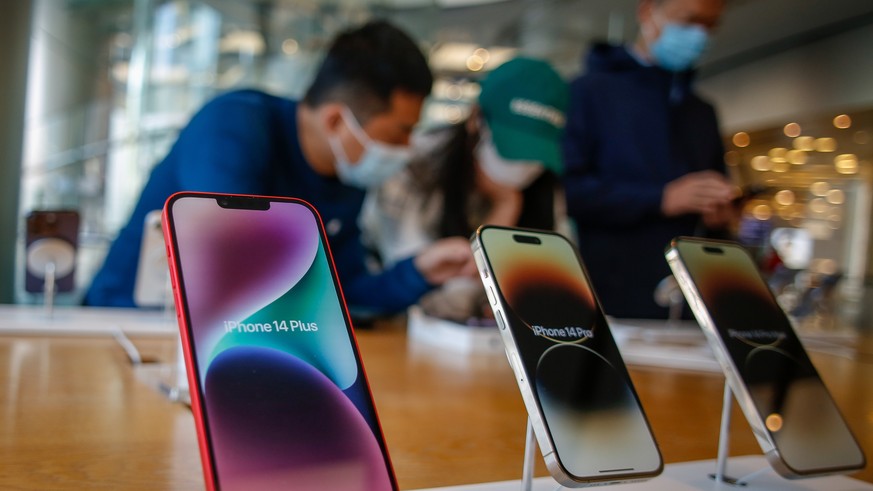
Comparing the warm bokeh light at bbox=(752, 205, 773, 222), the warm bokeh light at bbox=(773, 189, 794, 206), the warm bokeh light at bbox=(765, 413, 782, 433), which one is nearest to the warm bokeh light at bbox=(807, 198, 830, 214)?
the warm bokeh light at bbox=(773, 189, 794, 206)

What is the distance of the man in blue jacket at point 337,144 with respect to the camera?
1.55 metres

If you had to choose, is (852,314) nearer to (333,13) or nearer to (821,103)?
(821,103)

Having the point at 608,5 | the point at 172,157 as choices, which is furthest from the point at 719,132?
the point at 608,5

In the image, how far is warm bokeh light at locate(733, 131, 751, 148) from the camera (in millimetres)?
7047

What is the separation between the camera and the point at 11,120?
335cm

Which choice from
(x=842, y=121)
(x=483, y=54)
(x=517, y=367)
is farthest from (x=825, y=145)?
(x=517, y=367)

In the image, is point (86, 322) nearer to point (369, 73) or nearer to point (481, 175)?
point (369, 73)

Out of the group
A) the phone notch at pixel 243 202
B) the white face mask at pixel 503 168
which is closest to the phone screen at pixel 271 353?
the phone notch at pixel 243 202

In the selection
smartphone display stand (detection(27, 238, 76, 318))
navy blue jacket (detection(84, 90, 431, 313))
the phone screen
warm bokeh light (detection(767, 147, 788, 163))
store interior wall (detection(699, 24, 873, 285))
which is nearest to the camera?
the phone screen

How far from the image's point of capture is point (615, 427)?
476mm

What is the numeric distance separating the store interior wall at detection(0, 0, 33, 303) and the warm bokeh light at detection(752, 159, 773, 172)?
661 centimetres

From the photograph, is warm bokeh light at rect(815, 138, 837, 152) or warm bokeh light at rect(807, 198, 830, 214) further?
warm bokeh light at rect(807, 198, 830, 214)

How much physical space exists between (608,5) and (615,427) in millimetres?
6282

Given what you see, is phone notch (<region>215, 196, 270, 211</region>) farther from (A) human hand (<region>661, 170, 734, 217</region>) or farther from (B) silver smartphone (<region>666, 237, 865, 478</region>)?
(A) human hand (<region>661, 170, 734, 217</region>)
